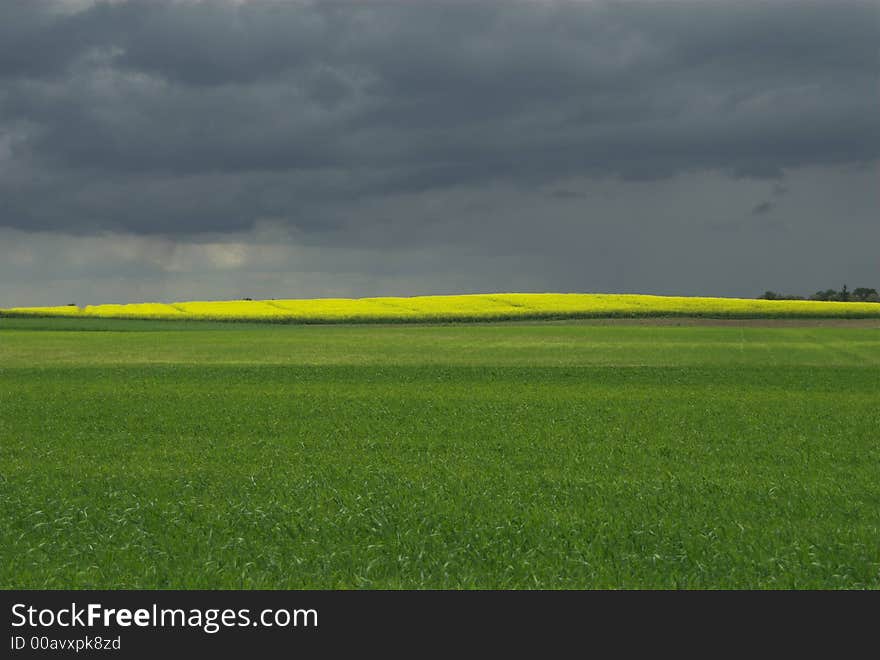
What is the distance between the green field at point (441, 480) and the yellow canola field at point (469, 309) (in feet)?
183

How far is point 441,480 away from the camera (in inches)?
607

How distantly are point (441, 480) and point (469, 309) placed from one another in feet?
282

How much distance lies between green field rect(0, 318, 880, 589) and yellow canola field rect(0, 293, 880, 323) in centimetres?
5570

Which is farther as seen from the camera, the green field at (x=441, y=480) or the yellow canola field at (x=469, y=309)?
the yellow canola field at (x=469, y=309)

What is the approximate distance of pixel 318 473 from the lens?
16.3 meters

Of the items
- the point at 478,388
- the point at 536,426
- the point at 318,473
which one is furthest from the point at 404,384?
the point at 318,473

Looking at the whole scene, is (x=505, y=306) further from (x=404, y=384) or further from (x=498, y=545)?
(x=498, y=545)

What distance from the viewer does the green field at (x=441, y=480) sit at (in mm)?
10578

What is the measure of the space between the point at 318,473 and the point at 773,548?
8.14 meters

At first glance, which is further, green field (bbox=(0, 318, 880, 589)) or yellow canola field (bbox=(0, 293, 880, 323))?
yellow canola field (bbox=(0, 293, 880, 323))

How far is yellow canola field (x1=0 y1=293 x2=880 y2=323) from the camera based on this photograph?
94.4 m

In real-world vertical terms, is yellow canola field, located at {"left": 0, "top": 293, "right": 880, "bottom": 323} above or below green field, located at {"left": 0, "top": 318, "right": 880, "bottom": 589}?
above

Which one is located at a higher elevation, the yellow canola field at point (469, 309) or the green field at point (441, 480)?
the yellow canola field at point (469, 309)

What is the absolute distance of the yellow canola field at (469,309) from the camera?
94.4 m
